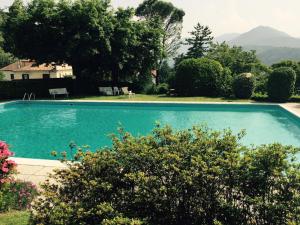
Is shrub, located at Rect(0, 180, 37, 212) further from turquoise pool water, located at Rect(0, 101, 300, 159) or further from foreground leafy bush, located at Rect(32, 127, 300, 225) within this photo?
turquoise pool water, located at Rect(0, 101, 300, 159)

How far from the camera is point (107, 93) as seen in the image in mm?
27125

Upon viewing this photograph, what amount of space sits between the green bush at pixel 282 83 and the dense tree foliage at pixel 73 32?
11.2 m

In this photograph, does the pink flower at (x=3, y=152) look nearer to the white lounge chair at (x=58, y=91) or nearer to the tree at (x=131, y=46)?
the white lounge chair at (x=58, y=91)

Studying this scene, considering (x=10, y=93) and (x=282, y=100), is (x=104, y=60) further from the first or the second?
(x=282, y=100)

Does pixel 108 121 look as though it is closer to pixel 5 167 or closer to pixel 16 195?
pixel 16 195

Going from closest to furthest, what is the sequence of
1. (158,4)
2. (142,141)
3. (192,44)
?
1. (142,141)
2. (158,4)
3. (192,44)

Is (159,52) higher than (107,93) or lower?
higher

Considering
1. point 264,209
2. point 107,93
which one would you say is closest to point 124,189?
point 264,209

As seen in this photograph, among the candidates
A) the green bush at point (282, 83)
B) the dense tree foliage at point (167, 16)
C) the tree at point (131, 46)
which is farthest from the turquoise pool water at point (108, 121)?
the dense tree foliage at point (167, 16)

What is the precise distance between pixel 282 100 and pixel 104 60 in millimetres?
14500

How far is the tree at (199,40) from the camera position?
43.8 m

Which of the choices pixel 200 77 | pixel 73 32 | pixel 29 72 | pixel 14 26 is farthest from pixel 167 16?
pixel 14 26

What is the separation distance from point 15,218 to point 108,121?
12477mm

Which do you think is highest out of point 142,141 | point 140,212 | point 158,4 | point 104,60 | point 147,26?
point 158,4
